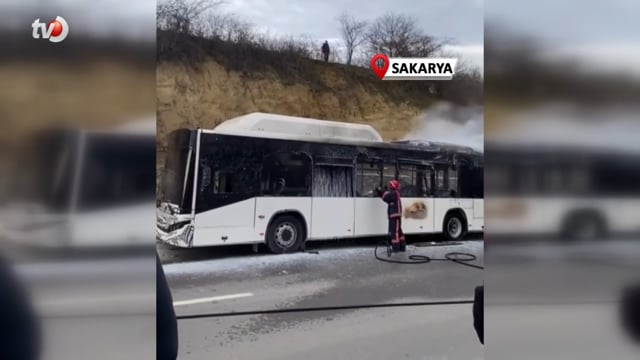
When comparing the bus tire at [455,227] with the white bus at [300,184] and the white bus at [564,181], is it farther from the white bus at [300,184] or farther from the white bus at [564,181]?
the white bus at [564,181]

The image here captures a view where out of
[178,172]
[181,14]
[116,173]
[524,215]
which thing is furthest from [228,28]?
[524,215]

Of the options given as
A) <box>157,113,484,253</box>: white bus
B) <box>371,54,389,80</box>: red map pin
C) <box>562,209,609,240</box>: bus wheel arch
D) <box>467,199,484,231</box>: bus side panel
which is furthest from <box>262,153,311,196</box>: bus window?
<box>562,209,609,240</box>: bus wheel arch

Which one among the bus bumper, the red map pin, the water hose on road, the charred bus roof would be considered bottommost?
the water hose on road

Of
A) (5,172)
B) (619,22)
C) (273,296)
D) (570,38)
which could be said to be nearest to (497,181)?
(570,38)

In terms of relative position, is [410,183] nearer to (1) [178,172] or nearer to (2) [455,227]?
(2) [455,227]

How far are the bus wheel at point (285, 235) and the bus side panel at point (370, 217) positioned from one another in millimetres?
239

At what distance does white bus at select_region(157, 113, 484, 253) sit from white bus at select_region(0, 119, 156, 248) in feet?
0.33

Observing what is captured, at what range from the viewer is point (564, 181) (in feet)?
6.27

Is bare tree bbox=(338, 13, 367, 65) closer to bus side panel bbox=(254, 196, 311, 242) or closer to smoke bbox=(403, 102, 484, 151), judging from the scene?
smoke bbox=(403, 102, 484, 151)

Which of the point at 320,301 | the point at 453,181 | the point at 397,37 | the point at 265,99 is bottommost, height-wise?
the point at 320,301

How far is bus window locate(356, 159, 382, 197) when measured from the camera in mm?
1910

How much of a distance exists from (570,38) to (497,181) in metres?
0.67

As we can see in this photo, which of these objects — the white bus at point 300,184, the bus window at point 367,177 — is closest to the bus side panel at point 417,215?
the white bus at point 300,184

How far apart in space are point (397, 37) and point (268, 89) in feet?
1.81
